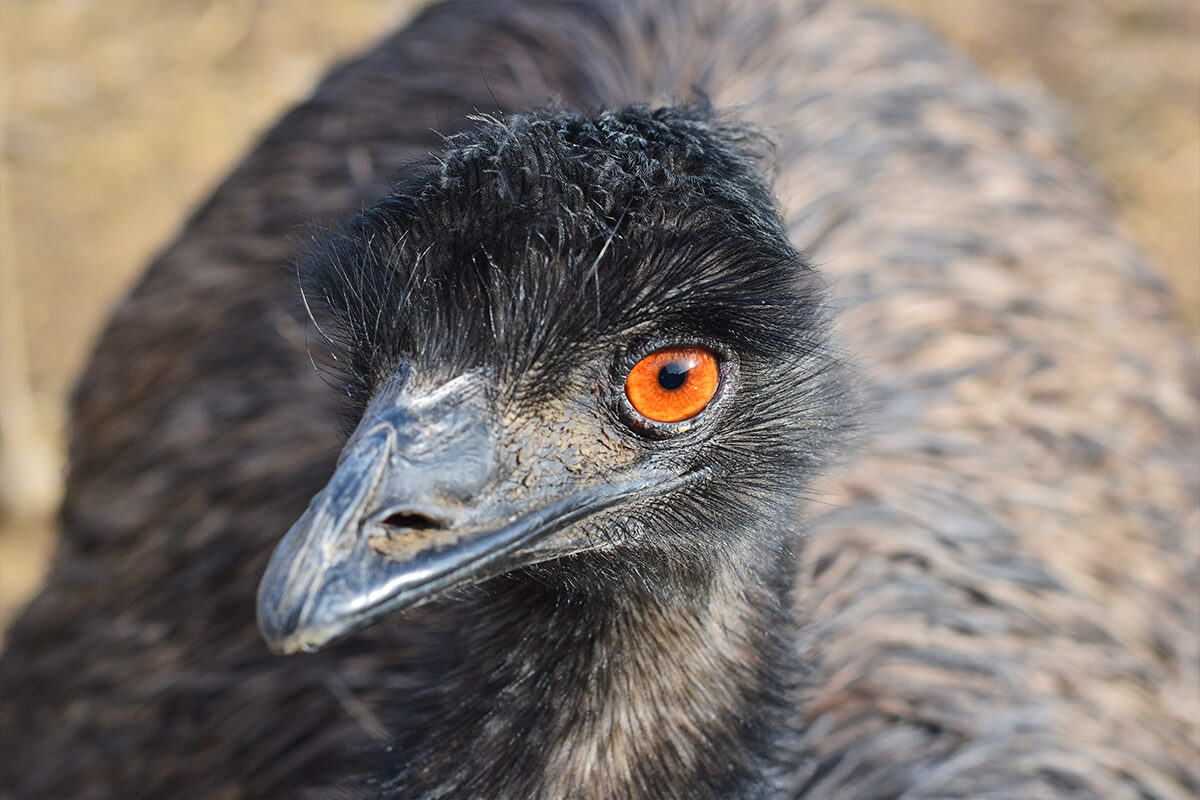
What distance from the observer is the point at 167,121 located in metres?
5.68

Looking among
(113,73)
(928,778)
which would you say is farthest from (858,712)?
(113,73)

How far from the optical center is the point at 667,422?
1457 mm

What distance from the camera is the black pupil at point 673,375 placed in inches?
56.1

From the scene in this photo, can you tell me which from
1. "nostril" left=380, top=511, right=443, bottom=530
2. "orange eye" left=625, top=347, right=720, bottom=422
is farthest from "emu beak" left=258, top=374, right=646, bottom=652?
"orange eye" left=625, top=347, right=720, bottom=422

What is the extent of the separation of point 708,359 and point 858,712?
2.78ft

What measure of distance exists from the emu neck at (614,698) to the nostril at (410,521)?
24cm

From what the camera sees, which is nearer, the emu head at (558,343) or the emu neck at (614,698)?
the emu head at (558,343)

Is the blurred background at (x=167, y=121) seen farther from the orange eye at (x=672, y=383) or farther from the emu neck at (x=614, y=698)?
the orange eye at (x=672, y=383)

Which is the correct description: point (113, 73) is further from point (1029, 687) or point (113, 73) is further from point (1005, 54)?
point (1029, 687)

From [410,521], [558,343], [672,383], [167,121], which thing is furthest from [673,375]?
[167,121]

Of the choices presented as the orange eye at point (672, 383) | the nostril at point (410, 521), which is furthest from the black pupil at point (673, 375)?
the nostril at point (410, 521)

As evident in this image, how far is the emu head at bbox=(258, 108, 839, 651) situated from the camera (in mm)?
1327

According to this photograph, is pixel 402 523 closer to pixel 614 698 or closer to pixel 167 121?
pixel 614 698

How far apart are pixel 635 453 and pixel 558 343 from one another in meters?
0.14
